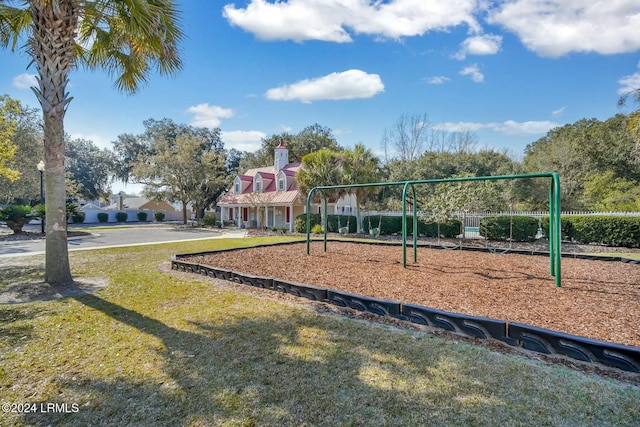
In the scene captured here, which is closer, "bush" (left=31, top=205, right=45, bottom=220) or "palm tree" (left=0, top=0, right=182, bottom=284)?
"palm tree" (left=0, top=0, right=182, bottom=284)

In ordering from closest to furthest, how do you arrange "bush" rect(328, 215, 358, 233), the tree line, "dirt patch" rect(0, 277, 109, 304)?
1. "dirt patch" rect(0, 277, 109, 304)
2. the tree line
3. "bush" rect(328, 215, 358, 233)

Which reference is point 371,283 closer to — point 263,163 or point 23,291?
point 23,291

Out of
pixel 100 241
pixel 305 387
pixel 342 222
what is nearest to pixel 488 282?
pixel 305 387

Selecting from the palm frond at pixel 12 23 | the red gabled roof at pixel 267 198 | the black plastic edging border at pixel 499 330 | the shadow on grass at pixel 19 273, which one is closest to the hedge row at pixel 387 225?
the red gabled roof at pixel 267 198

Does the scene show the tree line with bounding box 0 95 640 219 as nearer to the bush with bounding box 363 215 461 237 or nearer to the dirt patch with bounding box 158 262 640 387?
the bush with bounding box 363 215 461 237

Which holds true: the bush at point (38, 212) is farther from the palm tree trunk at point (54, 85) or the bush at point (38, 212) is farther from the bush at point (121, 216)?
the bush at point (121, 216)

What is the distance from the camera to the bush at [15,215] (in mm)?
16578

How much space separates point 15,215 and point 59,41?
16139 mm

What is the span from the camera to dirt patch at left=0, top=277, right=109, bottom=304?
17.7 feet

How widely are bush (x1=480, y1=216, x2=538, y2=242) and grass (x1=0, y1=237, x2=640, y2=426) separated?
1210 centimetres

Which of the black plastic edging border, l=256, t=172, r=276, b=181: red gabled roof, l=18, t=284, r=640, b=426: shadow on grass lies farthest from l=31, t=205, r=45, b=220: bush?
l=18, t=284, r=640, b=426: shadow on grass

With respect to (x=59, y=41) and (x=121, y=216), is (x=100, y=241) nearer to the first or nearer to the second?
(x=59, y=41)

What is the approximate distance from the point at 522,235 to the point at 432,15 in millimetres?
9932

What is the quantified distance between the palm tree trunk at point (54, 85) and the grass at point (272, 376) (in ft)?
7.53
